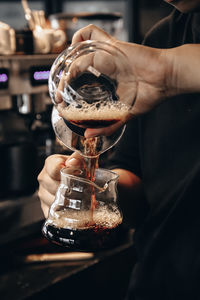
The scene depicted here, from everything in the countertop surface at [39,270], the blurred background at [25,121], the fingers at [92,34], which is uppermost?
the fingers at [92,34]

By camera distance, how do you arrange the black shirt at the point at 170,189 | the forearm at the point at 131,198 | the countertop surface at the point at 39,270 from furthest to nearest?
the countertop surface at the point at 39,270
the forearm at the point at 131,198
the black shirt at the point at 170,189

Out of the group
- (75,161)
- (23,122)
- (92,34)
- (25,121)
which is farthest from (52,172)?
(23,122)

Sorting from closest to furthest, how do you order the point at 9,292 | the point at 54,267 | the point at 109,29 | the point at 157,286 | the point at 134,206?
the point at 157,286 → the point at 134,206 → the point at 9,292 → the point at 54,267 → the point at 109,29

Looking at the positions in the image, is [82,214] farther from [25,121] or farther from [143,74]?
[25,121]

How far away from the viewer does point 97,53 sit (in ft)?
2.24

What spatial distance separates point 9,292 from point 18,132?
2.55ft

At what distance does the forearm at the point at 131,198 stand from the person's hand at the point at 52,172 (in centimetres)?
22

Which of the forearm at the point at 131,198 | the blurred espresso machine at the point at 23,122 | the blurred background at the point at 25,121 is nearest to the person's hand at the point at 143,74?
the forearm at the point at 131,198

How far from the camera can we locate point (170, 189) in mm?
969

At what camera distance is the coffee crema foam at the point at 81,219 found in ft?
2.29

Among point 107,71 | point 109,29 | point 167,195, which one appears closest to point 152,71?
point 107,71

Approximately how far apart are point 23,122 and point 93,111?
55.8 inches

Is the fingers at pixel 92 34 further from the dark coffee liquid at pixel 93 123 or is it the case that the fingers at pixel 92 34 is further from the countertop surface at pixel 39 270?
the countertop surface at pixel 39 270

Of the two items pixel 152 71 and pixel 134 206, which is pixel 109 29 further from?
pixel 152 71
